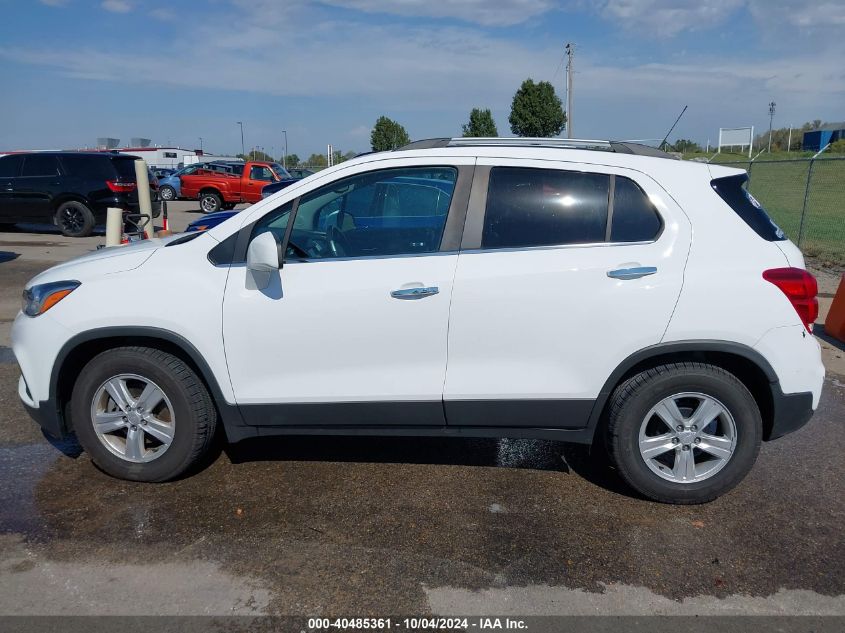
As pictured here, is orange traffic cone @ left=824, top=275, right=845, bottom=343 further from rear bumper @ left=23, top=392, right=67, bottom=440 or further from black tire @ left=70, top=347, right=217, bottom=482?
rear bumper @ left=23, top=392, right=67, bottom=440

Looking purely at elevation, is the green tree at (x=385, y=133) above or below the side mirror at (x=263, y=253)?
above

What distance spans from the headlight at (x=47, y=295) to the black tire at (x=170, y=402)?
0.38m

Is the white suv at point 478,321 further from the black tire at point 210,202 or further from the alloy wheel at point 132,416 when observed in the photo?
the black tire at point 210,202

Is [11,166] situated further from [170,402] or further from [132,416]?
[170,402]

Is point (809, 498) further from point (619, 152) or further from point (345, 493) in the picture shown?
point (345, 493)

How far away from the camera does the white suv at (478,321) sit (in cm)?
350

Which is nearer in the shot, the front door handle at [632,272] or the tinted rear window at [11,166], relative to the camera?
the front door handle at [632,272]

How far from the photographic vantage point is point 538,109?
47.0 metres

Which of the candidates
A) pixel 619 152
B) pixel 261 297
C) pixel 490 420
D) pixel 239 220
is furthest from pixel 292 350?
pixel 619 152

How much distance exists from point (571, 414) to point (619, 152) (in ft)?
4.69

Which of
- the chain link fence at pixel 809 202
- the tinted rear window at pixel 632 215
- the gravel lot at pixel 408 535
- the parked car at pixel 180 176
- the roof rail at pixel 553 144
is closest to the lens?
the gravel lot at pixel 408 535

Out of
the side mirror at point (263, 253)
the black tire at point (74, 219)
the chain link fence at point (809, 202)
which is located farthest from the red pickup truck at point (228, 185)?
the side mirror at point (263, 253)

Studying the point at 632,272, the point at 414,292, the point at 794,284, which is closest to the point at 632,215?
the point at 632,272

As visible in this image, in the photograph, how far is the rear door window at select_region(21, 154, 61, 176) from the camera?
15.0 meters
